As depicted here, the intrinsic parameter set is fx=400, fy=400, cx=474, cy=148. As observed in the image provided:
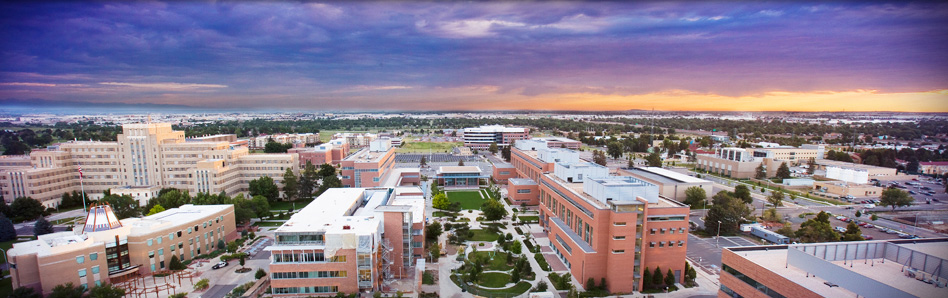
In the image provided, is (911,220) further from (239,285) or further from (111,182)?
(111,182)

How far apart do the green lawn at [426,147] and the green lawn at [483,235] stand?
53356 millimetres

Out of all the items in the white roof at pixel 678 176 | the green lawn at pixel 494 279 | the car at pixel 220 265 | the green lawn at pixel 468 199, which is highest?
the white roof at pixel 678 176

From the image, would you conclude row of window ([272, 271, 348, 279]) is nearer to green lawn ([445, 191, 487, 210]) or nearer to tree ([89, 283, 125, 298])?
tree ([89, 283, 125, 298])

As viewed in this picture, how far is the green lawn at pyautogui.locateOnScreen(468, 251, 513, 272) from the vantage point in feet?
81.0

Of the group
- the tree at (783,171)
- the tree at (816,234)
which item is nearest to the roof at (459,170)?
the tree at (816,234)

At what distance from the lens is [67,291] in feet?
62.0

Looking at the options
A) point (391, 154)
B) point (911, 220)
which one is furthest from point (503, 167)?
point (911, 220)

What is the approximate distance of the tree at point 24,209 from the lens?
33.2 meters

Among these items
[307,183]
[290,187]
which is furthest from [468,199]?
[290,187]

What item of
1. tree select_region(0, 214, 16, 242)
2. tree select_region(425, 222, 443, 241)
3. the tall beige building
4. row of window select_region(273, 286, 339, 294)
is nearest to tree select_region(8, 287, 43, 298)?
row of window select_region(273, 286, 339, 294)

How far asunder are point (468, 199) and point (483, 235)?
12567 mm

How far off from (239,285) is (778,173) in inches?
2413

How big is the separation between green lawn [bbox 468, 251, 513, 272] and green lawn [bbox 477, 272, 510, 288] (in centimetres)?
82

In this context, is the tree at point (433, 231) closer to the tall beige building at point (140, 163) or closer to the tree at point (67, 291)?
the tree at point (67, 291)
